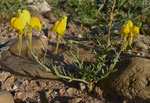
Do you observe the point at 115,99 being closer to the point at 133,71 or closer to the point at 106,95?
the point at 106,95

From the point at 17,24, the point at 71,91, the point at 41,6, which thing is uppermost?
the point at 17,24

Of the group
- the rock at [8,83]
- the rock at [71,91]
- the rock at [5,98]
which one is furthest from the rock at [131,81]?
the rock at [8,83]

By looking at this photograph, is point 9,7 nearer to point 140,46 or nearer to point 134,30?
point 140,46

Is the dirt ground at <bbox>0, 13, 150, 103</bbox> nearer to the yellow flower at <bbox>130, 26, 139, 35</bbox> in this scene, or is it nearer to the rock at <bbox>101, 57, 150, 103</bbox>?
the rock at <bbox>101, 57, 150, 103</bbox>

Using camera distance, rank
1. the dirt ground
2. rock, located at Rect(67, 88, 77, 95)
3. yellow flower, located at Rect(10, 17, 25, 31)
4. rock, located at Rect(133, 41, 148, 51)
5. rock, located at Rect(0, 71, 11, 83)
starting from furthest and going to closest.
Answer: rock, located at Rect(133, 41, 148, 51), rock, located at Rect(0, 71, 11, 83), rock, located at Rect(67, 88, 77, 95), the dirt ground, yellow flower, located at Rect(10, 17, 25, 31)

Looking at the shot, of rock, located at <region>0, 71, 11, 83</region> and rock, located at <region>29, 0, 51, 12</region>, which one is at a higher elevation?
rock, located at <region>29, 0, 51, 12</region>

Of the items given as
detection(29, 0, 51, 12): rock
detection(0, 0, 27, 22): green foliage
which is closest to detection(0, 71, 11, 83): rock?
detection(0, 0, 27, 22): green foliage

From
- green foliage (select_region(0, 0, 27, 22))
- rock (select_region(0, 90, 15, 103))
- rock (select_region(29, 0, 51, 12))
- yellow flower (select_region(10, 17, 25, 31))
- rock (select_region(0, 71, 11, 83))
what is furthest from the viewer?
rock (select_region(29, 0, 51, 12))

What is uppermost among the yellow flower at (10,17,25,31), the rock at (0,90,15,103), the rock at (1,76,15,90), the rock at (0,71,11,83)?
the yellow flower at (10,17,25,31)

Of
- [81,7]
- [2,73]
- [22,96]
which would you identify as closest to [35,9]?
[81,7]

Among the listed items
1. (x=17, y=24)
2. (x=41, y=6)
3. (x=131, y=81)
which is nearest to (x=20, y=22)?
(x=17, y=24)
